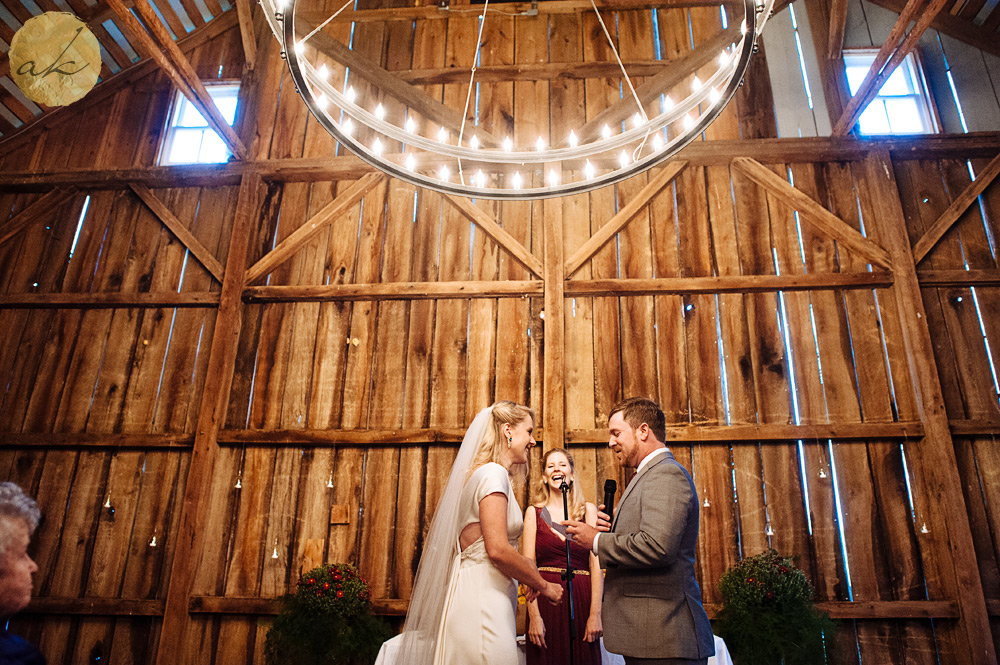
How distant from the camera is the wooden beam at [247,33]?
612 centimetres

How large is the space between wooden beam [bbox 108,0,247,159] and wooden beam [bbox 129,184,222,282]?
81 centimetres

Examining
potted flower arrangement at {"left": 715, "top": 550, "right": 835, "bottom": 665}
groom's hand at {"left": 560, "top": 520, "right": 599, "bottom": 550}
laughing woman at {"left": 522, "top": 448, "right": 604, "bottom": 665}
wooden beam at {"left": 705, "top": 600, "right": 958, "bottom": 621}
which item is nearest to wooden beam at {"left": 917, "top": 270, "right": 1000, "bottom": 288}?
wooden beam at {"left": 705, "top": 600, "right": 958, "bottom": 621}

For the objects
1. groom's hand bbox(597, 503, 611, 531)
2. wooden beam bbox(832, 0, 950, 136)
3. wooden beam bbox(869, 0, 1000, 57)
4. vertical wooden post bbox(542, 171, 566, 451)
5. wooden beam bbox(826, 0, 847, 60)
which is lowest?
groom's hand bbox(597, 503, 611, 531)

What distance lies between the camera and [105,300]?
575 centimetres

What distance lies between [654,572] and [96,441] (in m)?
4.70

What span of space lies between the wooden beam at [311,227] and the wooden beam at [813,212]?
3.22 metres

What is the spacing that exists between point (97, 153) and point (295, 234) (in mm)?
2260

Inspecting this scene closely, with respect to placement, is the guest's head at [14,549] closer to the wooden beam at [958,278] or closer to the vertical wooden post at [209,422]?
the vertical wooden post at [209,422]

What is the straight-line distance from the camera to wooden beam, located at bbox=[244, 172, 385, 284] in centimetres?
575

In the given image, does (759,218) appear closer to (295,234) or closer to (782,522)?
(782,522)

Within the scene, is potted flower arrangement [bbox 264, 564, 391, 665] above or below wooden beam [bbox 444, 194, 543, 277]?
below

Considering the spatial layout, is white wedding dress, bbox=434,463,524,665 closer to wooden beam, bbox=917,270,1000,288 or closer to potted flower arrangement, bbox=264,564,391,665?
potted flower arrangement, bbox=264,564,391,665

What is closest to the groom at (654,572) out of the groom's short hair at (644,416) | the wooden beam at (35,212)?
the groom's short hair at (644,416)

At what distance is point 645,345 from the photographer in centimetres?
530
